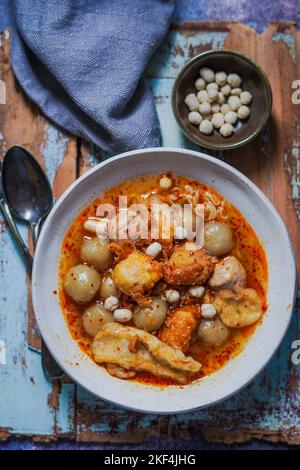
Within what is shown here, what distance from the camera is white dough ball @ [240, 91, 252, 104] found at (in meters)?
2.43

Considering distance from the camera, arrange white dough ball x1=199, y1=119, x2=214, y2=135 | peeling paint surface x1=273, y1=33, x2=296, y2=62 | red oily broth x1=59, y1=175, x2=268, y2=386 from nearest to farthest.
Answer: red oily broth x1=59, y1=175, x2=268, y2=386, white dough ball x1=199, y1=119, x2=214, y2=135, peeling paint surface x1=273, y1=33, x2=296, y2=62

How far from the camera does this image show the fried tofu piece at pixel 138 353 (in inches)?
86.4

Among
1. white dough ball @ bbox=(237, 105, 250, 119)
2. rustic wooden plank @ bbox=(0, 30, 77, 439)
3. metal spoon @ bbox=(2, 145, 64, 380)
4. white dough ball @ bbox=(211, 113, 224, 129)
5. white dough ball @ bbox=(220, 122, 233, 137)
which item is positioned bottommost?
rustic wooden plank @ bbox=(0, 30, 77, 439)

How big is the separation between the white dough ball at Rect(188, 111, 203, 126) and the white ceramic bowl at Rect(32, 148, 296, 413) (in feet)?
0.71

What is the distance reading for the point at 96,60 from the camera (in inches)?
93.8

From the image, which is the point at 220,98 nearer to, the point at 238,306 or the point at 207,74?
the point at 207,74

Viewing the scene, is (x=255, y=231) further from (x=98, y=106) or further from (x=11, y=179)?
(x=11, y=179)

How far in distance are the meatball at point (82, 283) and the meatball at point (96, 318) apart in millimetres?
43

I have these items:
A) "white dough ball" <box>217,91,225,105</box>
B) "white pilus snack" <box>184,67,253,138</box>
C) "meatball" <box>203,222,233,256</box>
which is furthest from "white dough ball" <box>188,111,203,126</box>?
"meatball" <box>203,222,233,256</box>

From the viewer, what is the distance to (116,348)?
2.22 metres

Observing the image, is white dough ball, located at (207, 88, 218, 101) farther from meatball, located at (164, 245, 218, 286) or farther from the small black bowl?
meatball, located at (164, 245, 218, 286)

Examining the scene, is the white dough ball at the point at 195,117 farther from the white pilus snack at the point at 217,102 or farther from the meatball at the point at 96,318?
the meatball at the point at 96,318

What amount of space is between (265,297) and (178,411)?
52 centimetres

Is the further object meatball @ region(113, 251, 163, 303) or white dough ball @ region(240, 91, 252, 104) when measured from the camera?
white dough ball @ region(240, 91, 252, 104)
